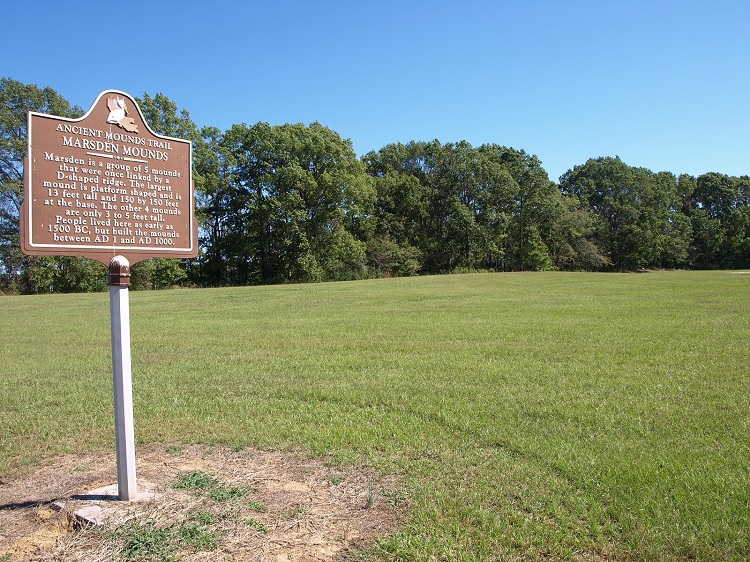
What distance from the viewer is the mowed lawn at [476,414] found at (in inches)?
138

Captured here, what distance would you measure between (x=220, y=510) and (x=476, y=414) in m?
3.14

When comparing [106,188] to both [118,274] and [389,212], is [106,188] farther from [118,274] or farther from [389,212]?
[389,212]

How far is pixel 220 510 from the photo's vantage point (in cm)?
380

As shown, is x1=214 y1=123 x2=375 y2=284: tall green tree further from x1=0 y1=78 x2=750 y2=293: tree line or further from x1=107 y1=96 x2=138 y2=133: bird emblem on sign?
x1=107 y1=96 x2=138 y2=133: bird emblem on sign

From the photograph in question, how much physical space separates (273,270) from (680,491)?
48324mm

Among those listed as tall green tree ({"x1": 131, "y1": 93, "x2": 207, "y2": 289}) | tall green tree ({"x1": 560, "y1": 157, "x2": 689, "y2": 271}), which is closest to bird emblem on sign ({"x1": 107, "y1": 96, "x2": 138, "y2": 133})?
tall green tree ({"x1": 131, "y1": 93, "x2": 207, "y2": 289})

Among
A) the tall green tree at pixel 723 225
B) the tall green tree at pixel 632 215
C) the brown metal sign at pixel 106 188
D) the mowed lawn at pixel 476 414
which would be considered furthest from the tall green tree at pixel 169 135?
the tall green tree at pixel 723 225

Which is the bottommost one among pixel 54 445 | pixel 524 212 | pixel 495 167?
pixel 54 445

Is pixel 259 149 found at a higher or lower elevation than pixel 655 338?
higher

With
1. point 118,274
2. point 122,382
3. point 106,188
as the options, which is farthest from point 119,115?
point 122,382

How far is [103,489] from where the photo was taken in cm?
417

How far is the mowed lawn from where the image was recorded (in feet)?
11.5

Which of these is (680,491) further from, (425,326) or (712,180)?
(712,180)

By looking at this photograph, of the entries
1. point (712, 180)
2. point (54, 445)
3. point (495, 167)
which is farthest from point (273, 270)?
point (712, 180)
